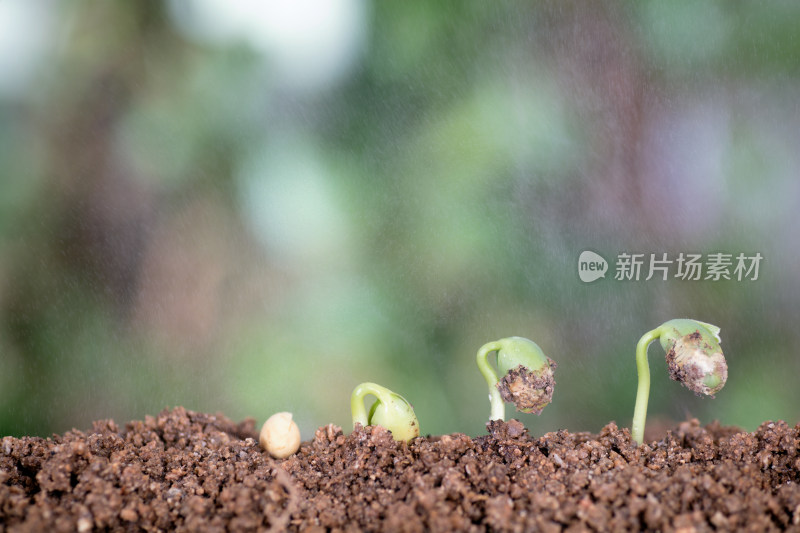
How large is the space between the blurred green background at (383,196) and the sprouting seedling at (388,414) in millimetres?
802

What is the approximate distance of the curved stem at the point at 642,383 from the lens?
1.04 meters

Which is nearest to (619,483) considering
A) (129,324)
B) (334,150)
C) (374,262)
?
(374,262)

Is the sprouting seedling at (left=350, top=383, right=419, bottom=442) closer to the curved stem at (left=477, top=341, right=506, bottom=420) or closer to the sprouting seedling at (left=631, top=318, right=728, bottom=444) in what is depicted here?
the curved stem at (left=477, top=341, right=506, bottom=420)

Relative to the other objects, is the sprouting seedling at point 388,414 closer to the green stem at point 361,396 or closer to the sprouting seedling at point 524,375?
the green stem at point 361,396

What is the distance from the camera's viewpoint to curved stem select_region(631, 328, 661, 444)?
1.04m

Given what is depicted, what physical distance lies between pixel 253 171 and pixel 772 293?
1.41 metres

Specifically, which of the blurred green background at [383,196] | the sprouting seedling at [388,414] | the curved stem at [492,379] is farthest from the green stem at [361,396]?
the blurred green background at [383,196]

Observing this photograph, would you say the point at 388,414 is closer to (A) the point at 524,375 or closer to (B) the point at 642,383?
(A) the point at 524,375

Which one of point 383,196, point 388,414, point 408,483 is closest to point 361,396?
point 388,414

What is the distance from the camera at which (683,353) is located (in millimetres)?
988

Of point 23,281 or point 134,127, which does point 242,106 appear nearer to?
point 134,127

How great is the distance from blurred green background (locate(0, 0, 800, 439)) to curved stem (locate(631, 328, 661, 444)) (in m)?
0.81

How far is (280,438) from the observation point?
41.6 inches

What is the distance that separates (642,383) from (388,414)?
38cm
